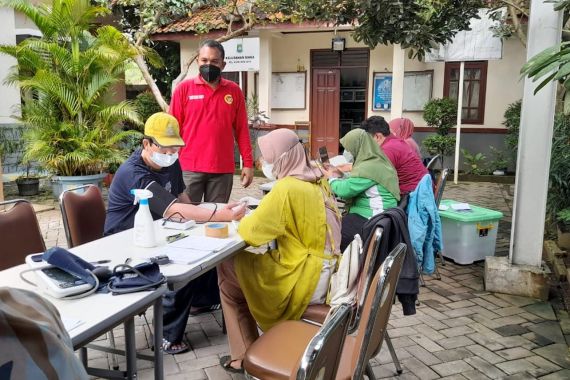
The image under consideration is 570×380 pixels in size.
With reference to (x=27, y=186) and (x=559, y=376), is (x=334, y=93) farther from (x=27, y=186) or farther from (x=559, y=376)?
(x=559, y=376)

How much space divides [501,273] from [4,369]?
13.2 feet

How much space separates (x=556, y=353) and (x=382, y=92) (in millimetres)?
8230

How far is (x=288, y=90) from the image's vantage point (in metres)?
11.5

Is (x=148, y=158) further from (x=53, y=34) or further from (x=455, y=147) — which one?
(x=455, y=147)

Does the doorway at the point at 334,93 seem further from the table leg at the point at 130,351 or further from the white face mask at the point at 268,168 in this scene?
the table leg at the point at 130,351

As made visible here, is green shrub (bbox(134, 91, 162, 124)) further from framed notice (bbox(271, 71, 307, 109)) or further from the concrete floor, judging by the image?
the concrete floor

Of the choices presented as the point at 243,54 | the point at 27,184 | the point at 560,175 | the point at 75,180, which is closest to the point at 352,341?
the point at 560,175

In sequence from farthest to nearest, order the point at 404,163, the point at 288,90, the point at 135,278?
1. the point at 288,90
2. the point at 404,163
3. the point at 135,278

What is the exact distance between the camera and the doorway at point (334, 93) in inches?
439

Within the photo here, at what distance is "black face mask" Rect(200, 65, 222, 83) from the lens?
13.3 ft

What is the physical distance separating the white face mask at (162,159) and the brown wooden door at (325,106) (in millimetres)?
8341

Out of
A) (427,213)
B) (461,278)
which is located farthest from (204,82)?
(461,278)

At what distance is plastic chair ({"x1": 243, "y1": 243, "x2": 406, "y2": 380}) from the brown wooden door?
907cm

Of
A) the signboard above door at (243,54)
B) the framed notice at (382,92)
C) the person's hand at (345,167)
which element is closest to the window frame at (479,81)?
the framed notice at (382,92)
